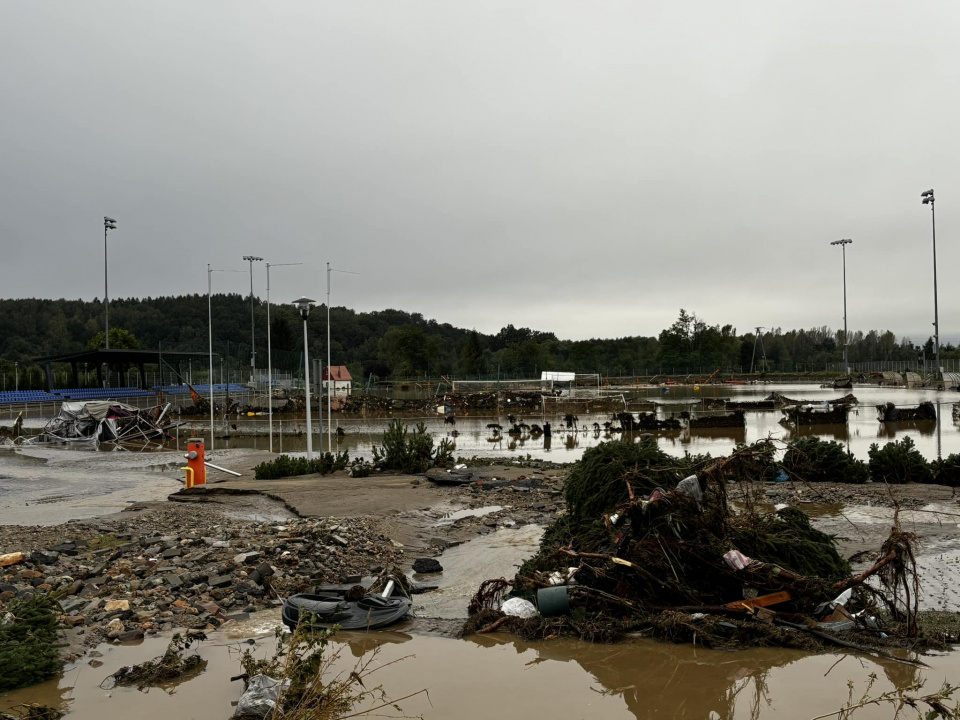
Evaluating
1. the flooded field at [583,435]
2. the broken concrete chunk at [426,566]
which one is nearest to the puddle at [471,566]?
the broken concrete chunk at [426,566]

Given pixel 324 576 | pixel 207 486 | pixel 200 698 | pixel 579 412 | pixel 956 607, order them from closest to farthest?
pixel 200 698 < pixel 956 607 < pixel 324 576 < pixel 207 486 < pixel 579 412

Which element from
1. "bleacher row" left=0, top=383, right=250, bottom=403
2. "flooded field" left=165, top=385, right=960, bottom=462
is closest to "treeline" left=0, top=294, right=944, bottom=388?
"bleacher row" left=0, top=383, right=250, bottom=403

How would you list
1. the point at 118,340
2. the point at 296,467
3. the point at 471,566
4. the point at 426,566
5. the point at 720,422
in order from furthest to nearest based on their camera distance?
1. the point at 118,340
2. the point at 720,422
3. the point at 296,467
4. the point at 471,566
5. the point at 426,566

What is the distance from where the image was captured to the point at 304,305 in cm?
1791

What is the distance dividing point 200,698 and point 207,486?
36.8ft

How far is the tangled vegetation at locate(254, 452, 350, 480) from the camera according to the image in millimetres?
18062

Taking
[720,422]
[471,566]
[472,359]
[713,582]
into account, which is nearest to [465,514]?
[471,566]

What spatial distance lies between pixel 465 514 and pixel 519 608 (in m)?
6.25

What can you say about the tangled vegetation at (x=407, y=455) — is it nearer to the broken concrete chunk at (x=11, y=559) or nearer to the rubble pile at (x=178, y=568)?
the rubble pile at (x=178, y=568)

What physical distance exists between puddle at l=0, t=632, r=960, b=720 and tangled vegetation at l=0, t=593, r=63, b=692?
126 mm

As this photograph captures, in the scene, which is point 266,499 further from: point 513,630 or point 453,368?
point 453,368

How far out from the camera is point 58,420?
3316 cm

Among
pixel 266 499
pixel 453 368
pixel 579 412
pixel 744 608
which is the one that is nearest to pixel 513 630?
pixel 744 608

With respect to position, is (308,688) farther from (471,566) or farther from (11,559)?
(11,559)
